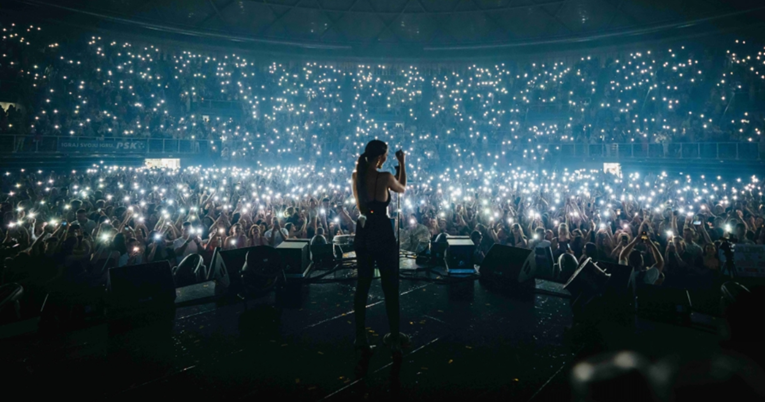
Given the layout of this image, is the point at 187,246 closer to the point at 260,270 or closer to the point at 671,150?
the point at 260,270

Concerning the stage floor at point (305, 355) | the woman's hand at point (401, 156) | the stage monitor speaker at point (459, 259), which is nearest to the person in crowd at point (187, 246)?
the stage floor at point (305, 355)

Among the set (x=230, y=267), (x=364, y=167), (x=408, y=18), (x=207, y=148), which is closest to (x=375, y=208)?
(x=364, y=167)

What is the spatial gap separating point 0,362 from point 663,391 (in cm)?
572

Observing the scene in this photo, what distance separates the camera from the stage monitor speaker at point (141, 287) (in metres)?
4.20

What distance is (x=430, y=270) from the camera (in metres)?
6.54

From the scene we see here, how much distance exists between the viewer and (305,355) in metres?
3.41

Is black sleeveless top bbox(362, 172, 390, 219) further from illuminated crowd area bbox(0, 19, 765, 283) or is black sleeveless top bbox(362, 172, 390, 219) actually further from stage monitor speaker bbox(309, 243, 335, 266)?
illuminated crowd area bbox(0, 19, 765, 283)

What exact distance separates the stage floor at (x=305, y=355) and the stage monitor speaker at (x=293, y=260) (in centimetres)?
90

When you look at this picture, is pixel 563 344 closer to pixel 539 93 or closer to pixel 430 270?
pixel 430 270

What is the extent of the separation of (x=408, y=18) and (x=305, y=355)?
2592cm

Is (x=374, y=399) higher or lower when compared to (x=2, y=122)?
lower

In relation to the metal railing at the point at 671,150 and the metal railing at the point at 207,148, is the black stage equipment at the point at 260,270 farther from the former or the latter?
the metal railing at the point at 671,150

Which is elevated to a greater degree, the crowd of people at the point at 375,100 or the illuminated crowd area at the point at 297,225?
the crowd of people at the point at 375,100

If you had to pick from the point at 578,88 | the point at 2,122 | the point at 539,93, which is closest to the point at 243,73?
the point at 2,122
